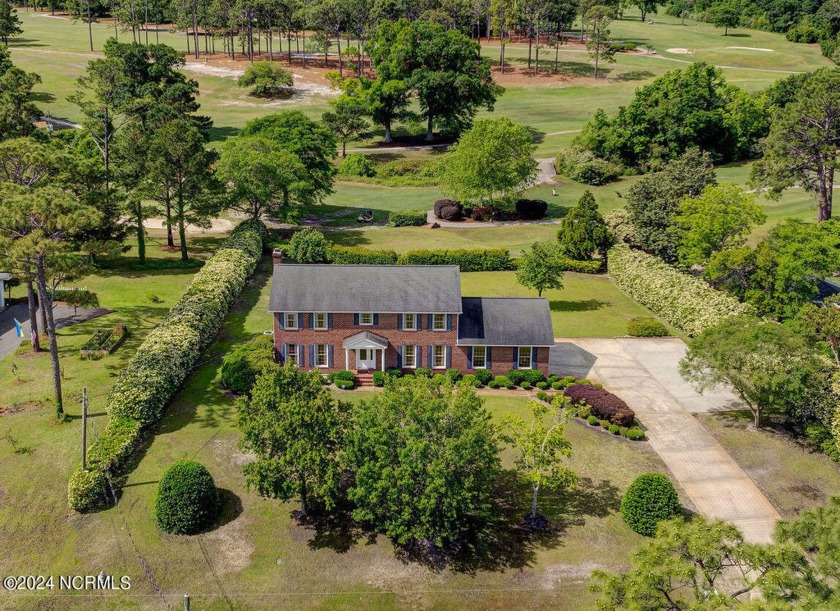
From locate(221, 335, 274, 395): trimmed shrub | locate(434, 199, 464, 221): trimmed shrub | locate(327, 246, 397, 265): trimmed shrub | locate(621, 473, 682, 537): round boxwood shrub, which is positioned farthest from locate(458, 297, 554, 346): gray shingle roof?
locate(434, 199, 464, 221): trimmed shrub

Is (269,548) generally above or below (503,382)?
below

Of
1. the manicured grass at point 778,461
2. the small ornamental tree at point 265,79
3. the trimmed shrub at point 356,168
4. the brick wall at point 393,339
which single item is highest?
the small ornamental tree at point 265,79

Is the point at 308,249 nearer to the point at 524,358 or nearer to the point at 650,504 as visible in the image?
the point at 524,358

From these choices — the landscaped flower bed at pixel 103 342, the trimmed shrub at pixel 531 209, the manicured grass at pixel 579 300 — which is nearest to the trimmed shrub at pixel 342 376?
the landscaped flower bed at pixel 103 342

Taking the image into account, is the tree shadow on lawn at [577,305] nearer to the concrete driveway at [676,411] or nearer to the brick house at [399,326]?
the concrete driveway at [676,411]

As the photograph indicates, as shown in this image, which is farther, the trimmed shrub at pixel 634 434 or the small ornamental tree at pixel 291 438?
the trimmed shrub at pixel 634 434

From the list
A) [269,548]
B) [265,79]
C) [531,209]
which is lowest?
[269,548]

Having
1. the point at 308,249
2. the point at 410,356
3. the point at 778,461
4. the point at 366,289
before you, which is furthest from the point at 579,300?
the point at 778,461
